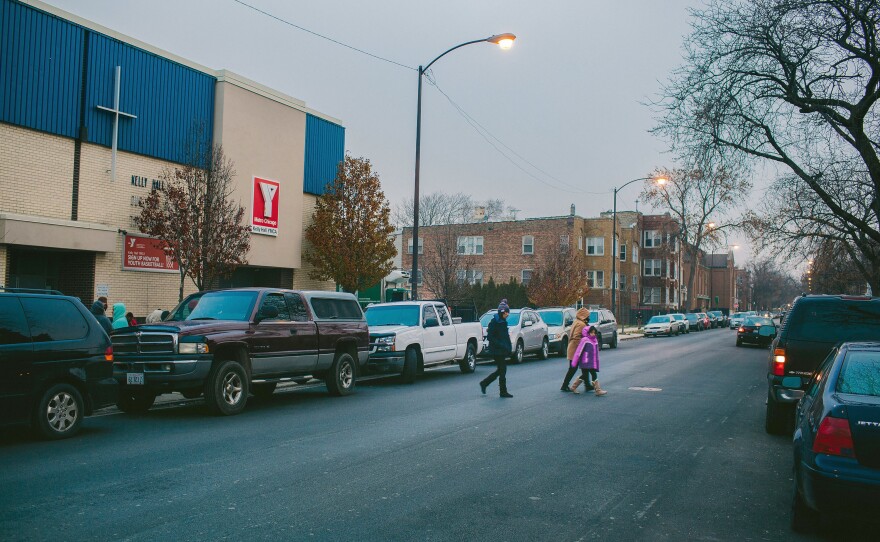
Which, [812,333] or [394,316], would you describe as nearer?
[812,333]

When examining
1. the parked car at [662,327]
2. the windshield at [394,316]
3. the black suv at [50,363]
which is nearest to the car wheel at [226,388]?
the black suv at [50,363]

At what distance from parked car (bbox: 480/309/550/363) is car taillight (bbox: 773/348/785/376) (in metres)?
13.0

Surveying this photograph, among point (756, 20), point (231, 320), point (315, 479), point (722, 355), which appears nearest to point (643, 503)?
point (315, 479)

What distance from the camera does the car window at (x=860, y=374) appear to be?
17.4 ft

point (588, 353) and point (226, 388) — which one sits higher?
point (588, 353)

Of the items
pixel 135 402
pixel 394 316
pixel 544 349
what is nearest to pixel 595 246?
pixel 544 349

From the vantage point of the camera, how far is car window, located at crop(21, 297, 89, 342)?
8.80 meters

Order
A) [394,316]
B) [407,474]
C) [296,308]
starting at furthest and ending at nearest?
[394,316]
[296,308]
[407,474]

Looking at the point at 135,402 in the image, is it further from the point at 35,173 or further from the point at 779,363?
the point at 35,173

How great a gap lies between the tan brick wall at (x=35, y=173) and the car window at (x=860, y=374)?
19397mm

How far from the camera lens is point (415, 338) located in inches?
665

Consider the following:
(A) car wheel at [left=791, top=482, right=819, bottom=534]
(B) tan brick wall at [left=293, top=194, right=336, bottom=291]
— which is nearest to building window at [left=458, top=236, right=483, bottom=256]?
(B) tan brick wall at [left=293, top=194, right=336, bottom=291]

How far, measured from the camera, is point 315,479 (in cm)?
692

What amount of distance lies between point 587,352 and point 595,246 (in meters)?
51.3
